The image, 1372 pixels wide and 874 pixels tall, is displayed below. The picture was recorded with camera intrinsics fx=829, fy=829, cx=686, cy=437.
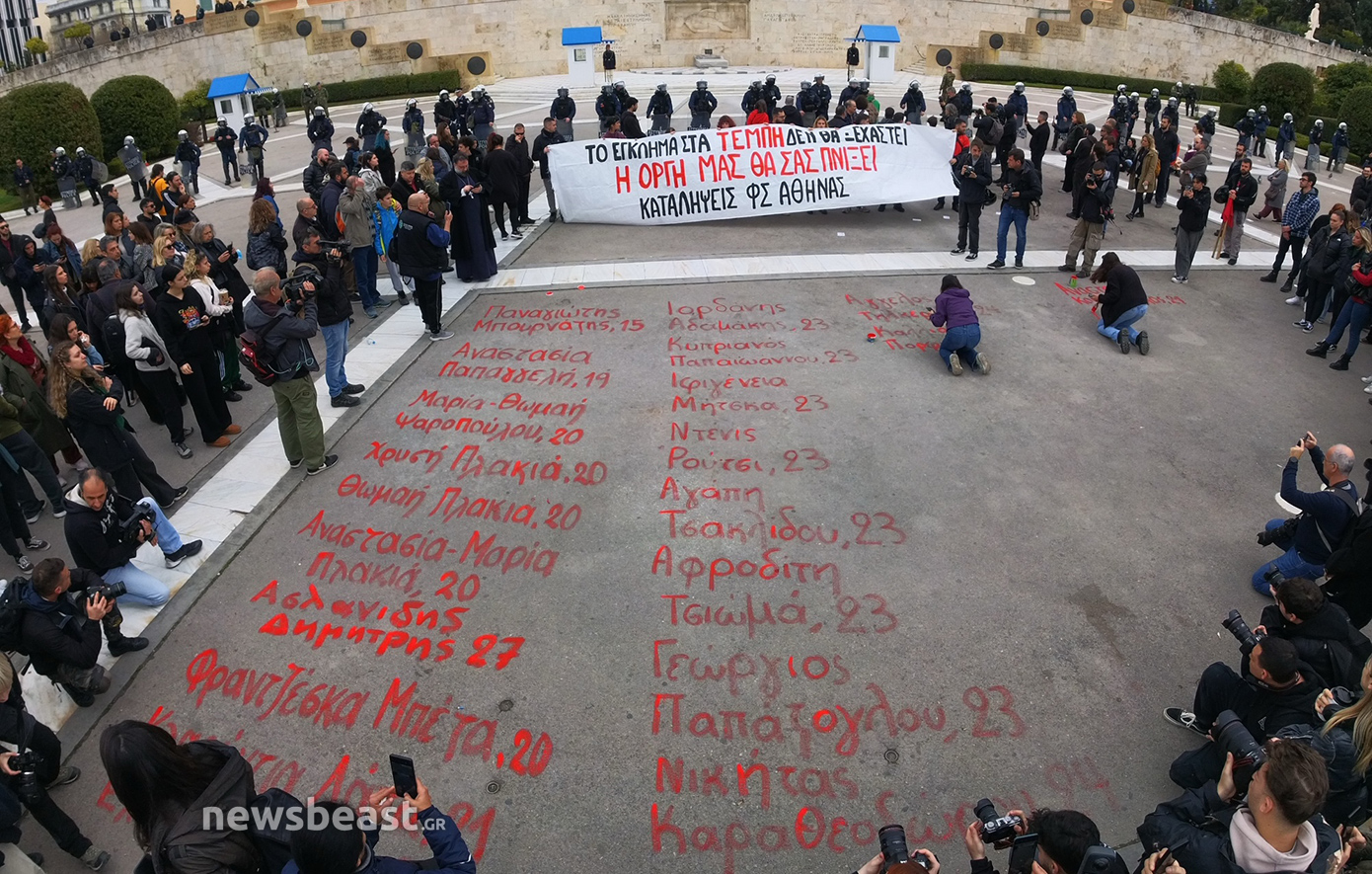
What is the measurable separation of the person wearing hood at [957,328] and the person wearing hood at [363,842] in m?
8.40

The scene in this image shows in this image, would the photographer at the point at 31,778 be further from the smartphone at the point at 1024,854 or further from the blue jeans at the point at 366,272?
the blue jeans at the point at 366,272

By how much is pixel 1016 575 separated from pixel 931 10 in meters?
41.3

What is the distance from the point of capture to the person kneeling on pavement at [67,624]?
5.32 metres

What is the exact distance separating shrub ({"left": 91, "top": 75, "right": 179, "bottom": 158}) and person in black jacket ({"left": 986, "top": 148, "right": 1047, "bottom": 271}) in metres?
27.7

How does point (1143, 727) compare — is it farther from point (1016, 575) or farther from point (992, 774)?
point (1016, 575)

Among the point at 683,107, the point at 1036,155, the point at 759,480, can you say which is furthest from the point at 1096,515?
the point at 683,107

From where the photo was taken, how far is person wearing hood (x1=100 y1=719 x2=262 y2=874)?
3512 mm

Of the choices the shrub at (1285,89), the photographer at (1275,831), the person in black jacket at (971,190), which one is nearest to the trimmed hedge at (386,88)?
the person in black jacket at (971,190)

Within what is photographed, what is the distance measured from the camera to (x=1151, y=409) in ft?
31.9

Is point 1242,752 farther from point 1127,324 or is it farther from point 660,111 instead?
point 660,111

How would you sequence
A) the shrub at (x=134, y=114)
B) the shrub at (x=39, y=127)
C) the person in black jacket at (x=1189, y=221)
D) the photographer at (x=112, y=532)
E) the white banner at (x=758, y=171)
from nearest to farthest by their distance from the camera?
the photographer at (x=112, y=532) → the person in black jacket at (x=1189, y=221) → the white banner at (x=758, y=171) → the shrub at (x=39, y=127) → the shrub at (x=134, y=114)

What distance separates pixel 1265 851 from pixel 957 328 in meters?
7.51

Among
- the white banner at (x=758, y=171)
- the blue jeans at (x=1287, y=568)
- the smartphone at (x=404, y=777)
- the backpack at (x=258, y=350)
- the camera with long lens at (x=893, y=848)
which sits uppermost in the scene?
the white banner at (x=758, y=171)

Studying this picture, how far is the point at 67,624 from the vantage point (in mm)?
5457
